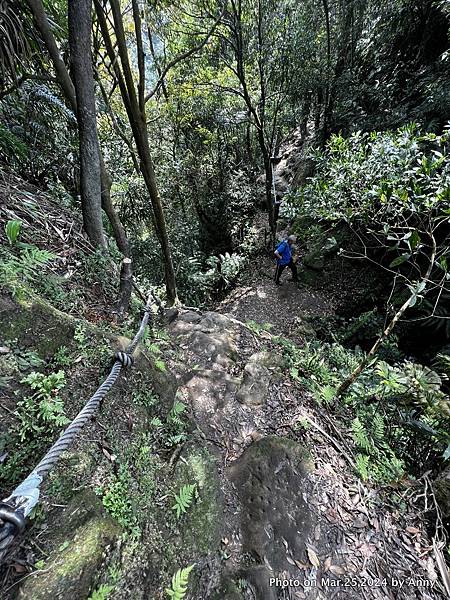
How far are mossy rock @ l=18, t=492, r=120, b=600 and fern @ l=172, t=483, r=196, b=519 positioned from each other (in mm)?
463

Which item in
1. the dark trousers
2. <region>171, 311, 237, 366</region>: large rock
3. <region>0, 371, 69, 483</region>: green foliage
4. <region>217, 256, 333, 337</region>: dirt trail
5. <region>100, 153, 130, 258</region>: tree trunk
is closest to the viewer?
<region>0, 371, 69, 483</region>: green foliage

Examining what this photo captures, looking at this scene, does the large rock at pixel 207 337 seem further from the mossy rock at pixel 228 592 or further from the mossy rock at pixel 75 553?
the mossy rock at pixel 75 553

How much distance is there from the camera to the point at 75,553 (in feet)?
4.47

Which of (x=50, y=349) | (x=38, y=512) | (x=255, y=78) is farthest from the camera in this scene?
(x=255, y=78)

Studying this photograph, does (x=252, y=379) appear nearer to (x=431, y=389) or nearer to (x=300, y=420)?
(x=300, y=420)

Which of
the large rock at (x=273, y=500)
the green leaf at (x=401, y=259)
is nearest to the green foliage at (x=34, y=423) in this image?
the large rock at (x=273, y=500)

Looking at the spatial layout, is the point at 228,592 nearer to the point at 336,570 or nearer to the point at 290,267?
the point at 336,570

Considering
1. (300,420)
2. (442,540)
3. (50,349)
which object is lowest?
(442,540)

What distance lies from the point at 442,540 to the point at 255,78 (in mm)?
11278

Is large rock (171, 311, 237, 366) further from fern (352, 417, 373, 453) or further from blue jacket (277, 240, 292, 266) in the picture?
blue jacket (277, 240, 292, 266)

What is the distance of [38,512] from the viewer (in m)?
1.40

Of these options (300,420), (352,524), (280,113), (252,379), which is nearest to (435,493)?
(352,524)

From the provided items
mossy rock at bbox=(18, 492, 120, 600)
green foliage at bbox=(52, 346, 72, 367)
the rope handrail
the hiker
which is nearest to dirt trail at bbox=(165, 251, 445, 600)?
mossy rock at bbox=(18, 492, 120, 600)

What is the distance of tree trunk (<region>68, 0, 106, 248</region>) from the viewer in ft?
9.23
